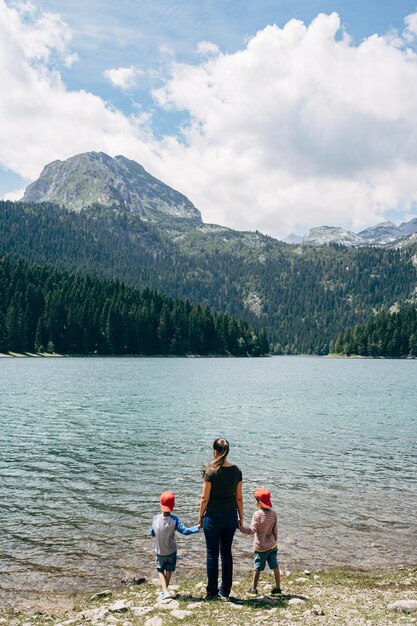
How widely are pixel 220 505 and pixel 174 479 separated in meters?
14.7

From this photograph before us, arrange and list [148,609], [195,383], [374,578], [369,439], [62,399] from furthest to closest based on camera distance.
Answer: [195,383] → [62,399] → [369,439] → [374,578] → [148,609]

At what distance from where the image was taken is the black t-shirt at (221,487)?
1335 cm

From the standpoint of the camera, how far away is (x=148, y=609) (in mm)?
12945

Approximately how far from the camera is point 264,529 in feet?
46.5

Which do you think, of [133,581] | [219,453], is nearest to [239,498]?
[219,453]

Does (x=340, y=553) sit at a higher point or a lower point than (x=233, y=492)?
lower

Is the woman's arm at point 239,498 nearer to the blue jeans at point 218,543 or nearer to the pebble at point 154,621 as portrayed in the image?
the blue jeans at point 218,543

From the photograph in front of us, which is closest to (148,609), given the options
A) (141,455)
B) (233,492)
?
→ (233,492)

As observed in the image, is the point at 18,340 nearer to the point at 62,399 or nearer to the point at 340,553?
the point at 62,399

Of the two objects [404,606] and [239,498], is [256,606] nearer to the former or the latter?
[239,498]

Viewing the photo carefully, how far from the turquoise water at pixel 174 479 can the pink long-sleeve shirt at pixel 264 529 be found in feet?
12.2

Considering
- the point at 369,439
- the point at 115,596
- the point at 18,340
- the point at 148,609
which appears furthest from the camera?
the point at 18,340

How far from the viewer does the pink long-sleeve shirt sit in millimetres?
14141

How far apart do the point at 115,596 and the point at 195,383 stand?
255 feet
